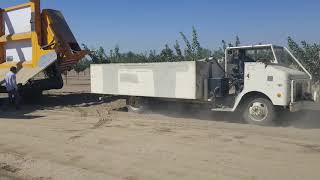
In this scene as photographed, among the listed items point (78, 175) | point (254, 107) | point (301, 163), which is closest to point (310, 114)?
point (254, 107)

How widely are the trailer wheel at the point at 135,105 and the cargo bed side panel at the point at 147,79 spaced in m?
0.34

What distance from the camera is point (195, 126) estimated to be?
10875 mm

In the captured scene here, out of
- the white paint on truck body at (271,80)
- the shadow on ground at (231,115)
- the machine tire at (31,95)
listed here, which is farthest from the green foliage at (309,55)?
the machine tire at (31,95)

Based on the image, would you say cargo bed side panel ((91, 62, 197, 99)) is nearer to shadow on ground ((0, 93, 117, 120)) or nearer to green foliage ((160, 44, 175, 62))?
shadow on ground ((0, 93, 117, 120))

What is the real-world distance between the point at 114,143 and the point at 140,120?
3.22 m

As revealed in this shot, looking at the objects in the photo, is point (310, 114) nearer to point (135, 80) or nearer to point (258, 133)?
point (258, 133)

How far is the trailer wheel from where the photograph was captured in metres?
13.7

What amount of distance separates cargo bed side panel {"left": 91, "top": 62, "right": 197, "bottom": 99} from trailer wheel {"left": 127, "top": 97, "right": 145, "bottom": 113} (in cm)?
34

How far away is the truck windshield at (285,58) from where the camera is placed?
38.4 feet

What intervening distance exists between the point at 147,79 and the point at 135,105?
1.23 metres

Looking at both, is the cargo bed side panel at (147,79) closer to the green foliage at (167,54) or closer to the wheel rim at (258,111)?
the wheel rim at (258,111)

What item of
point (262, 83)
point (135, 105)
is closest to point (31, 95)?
point (135, 105)

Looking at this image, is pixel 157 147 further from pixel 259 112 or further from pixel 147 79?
pixel 147 79

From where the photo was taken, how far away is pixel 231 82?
1228 centimetres
